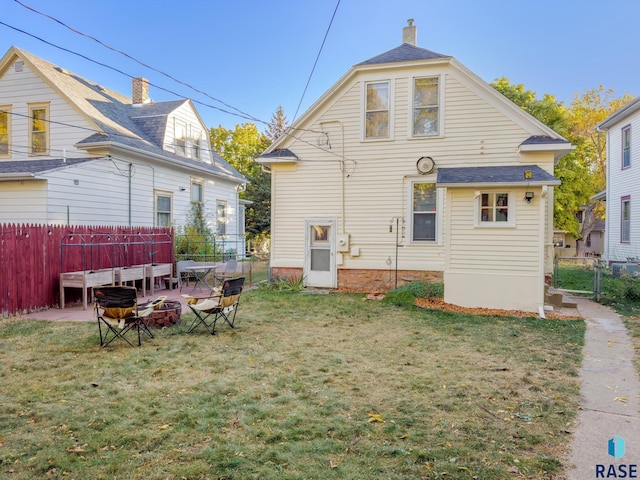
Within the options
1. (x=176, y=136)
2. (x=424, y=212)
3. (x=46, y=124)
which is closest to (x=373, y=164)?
(x=424, y=212)

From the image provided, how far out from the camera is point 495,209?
9219mm

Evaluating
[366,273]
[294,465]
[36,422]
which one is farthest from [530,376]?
[366,273]

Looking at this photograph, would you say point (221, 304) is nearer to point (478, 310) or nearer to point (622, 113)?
point (478, 310)

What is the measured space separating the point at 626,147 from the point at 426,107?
11.1 meters

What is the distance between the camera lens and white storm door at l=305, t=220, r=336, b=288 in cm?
1213

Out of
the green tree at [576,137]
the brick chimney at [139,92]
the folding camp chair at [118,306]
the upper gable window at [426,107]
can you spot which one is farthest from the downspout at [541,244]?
the green tree at [576,137]

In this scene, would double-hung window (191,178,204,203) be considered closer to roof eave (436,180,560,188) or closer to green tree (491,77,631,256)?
roof eave (436,180,560,188)

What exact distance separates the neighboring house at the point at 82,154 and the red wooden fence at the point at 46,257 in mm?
1789

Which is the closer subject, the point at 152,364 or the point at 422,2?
the point at 152,364

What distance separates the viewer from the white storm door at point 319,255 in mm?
12133

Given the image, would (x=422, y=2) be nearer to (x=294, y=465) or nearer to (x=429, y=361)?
(x=429, y=361)

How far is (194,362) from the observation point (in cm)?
535

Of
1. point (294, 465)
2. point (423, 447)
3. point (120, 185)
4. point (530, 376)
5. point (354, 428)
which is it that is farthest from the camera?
point (120, 185)

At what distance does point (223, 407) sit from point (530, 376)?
12.0 ft
